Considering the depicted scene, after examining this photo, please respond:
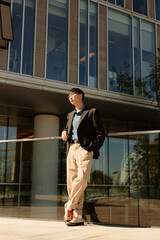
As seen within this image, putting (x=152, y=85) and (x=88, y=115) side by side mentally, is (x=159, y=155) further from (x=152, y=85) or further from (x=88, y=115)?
(x=152, y=85)

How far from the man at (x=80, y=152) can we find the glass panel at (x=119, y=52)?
9896 mm

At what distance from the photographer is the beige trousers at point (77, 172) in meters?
4.64

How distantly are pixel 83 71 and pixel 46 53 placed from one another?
1.93 metres

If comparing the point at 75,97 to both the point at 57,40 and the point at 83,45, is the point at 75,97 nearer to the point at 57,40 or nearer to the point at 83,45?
the point at 57,40

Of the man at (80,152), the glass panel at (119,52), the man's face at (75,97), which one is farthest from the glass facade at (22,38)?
the man at (80,152)

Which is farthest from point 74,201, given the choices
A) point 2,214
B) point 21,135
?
point 21,135

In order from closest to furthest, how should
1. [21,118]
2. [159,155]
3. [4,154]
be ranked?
[159,155] → [4,154] → [21,118]

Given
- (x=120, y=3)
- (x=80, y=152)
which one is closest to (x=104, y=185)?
(x=80, y=152)

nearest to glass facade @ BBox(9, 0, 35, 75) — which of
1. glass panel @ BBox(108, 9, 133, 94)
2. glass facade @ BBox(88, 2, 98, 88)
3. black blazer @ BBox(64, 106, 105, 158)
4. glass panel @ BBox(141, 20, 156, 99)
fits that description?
glass facade @ BBox(88, 2, 98, 88)

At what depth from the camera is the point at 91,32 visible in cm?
1466

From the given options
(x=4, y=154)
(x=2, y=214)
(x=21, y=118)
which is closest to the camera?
(x=2, y=214)

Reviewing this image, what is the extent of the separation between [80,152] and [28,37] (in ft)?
31.2

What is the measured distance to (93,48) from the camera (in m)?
14.5

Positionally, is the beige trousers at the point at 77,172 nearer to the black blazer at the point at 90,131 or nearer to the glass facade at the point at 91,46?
the black blazer at the point at 90,131
